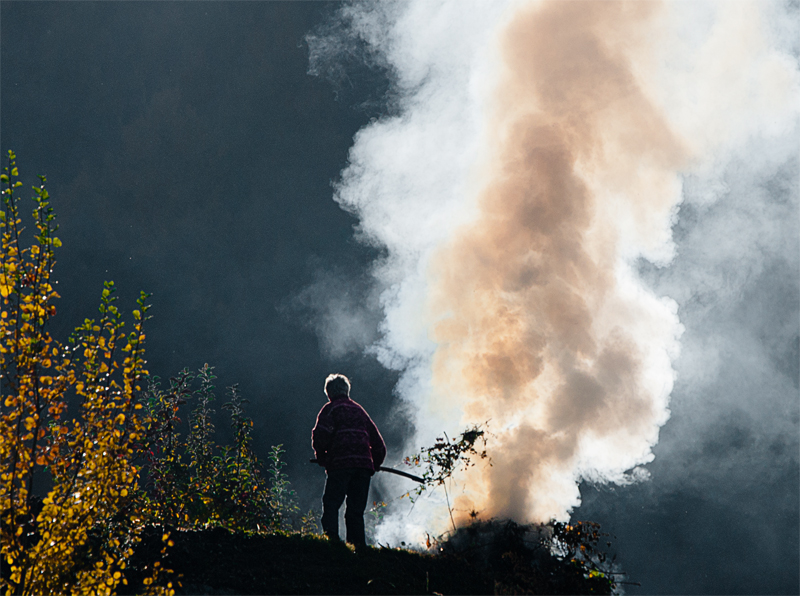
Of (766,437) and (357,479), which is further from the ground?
(766,437)

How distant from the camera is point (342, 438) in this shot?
6.11m

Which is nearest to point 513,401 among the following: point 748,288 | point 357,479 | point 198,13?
point 357,479

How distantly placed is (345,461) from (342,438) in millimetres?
239

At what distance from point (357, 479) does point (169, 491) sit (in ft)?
6.56

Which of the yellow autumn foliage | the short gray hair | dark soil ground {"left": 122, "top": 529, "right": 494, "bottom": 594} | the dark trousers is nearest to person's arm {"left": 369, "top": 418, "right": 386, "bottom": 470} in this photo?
the dark trousers

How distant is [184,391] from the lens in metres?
6.96

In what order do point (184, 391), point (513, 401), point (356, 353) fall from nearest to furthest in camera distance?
point (184, 391), point (513, 401), point (356, 353)

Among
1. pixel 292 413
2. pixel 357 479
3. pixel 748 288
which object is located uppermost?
pixel 748 288

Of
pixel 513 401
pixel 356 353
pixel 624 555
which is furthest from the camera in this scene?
pixel 356 353

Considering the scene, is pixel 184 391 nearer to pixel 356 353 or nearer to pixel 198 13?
pixel 356 353

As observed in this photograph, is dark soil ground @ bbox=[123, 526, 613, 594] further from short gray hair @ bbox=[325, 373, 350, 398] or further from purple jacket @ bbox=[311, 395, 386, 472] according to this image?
short gray hair @ bbox=[325, 373, 350, 398]

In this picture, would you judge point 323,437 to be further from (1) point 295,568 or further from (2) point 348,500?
(1) point 295,568

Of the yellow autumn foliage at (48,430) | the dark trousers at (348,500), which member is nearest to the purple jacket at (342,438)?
the dark trousers at (348,500)

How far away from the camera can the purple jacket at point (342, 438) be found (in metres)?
6.05
